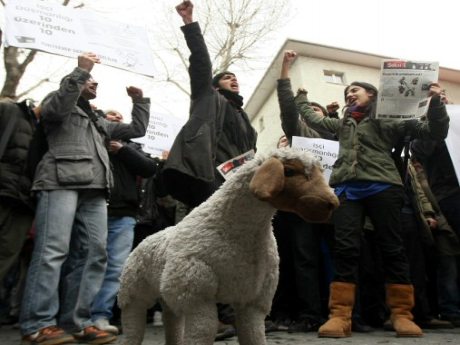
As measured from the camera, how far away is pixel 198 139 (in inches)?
106

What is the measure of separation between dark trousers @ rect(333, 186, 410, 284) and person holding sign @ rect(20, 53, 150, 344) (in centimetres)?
169

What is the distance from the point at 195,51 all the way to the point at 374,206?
170 cm

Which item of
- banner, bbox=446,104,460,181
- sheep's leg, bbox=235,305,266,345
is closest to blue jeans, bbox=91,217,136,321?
sheep's leg, bbox=235,305,266,345

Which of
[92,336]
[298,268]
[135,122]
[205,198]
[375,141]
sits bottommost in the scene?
[92,336]

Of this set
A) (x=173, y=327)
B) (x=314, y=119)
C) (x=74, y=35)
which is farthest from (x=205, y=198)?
(x=74, y=35)

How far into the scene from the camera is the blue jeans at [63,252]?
272cm

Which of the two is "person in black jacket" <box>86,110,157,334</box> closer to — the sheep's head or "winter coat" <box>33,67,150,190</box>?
"winter coat" <box>33,67,150,190</box>

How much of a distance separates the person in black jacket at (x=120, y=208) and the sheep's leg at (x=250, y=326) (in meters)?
1.87

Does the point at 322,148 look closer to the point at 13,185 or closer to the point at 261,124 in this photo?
the point at 13,185

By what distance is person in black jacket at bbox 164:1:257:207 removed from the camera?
8.67ft

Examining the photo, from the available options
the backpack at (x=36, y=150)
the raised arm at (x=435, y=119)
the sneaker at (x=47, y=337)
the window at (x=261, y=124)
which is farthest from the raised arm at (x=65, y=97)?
the window at (x=261, y=124)

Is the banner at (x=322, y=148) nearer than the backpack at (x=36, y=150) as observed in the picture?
No

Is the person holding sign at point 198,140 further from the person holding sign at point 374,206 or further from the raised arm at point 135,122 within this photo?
the raised arm at point 135,122

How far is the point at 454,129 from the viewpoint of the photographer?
401 cm
